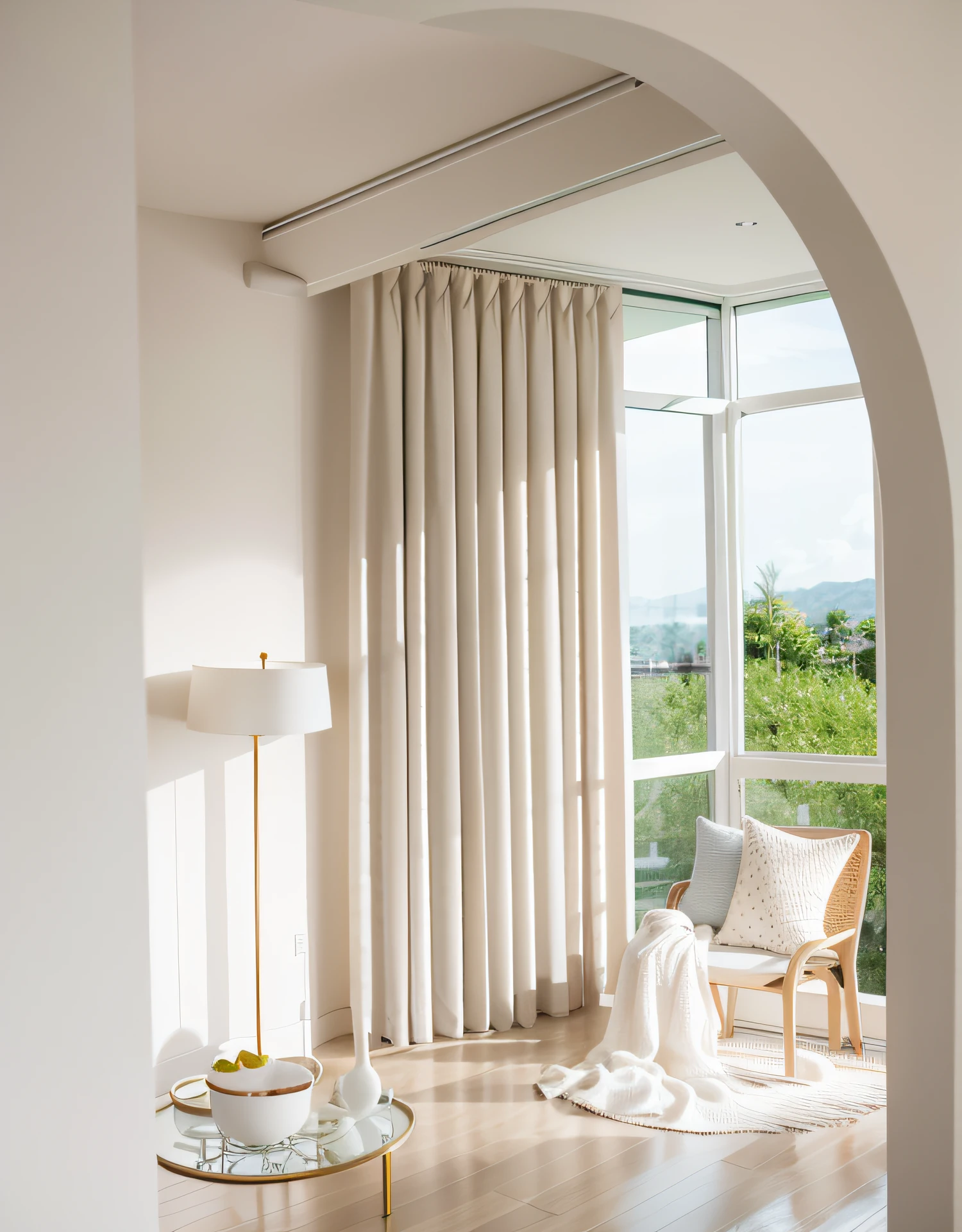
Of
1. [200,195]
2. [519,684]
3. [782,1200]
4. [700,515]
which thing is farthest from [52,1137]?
[700,515]

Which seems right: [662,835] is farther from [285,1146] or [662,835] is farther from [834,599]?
[285,1146]

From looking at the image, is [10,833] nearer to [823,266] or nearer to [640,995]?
[823,266]

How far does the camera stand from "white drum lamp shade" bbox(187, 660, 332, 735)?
3.51 m

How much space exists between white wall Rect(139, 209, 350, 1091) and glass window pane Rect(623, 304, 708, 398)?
61.3 inches

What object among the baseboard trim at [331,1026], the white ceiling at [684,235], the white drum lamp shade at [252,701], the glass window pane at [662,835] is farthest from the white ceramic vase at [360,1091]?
the white ceiling at [684,235]

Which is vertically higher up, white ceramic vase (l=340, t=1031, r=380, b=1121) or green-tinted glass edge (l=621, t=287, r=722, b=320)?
green-tinted glass edge (l=621, t=287, r=722, b=320)

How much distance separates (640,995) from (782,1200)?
959 millimetres

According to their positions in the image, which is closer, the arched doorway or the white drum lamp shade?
the arched doorway

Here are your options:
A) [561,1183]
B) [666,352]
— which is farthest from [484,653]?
[561,1183]

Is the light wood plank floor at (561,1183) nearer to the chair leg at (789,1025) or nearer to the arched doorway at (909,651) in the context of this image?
the chair leg at (789,1025)

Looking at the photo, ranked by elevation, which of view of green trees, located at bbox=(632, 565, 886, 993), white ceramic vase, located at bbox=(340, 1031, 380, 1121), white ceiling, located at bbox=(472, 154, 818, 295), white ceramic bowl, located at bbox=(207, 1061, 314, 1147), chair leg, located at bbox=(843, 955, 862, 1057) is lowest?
chair leg, located at bbox=(843, 955, 862, 1057)

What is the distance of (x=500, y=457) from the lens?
14.9 ft

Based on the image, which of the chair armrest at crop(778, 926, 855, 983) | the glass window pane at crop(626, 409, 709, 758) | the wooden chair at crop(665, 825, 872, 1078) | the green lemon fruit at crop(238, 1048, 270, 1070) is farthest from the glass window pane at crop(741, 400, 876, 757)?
the green lemon fruit at crop(238, 1048, 270, 1070)

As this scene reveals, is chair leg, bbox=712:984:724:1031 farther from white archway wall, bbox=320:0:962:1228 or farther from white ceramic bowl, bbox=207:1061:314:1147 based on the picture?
white archway wall, bbox=320:0:962:1228
